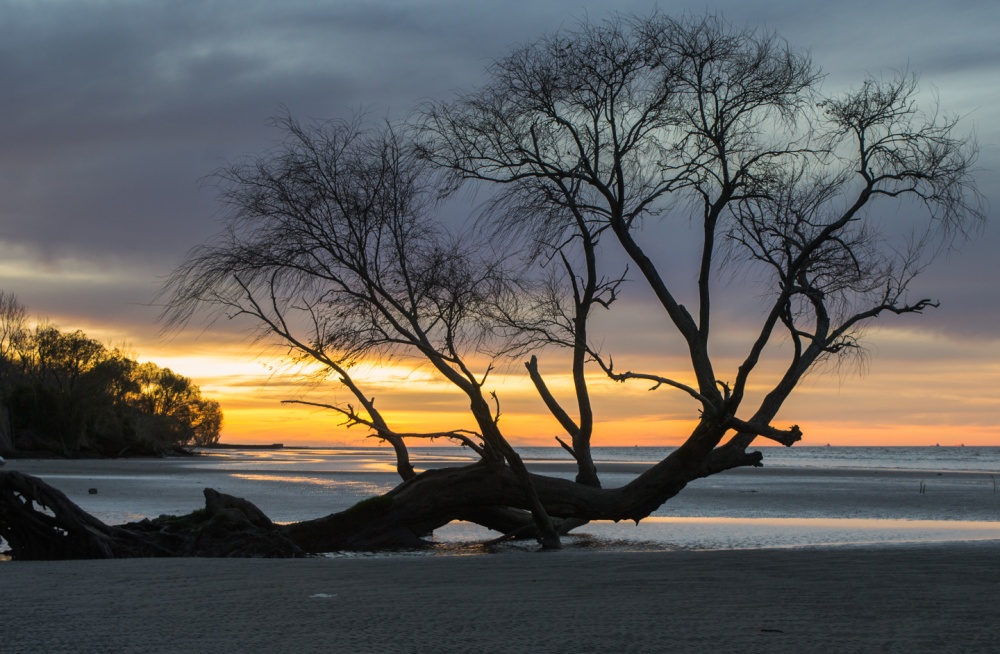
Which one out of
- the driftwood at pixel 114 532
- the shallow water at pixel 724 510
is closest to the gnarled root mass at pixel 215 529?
the driftwood at pixel 114 532

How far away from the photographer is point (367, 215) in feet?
53.5

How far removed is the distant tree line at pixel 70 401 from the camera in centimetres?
7919

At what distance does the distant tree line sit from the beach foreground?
68982mm

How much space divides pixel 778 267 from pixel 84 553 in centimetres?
1163

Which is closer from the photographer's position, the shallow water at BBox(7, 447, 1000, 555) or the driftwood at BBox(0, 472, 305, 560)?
the driftwood at BBox(0, 472, 305, 560)

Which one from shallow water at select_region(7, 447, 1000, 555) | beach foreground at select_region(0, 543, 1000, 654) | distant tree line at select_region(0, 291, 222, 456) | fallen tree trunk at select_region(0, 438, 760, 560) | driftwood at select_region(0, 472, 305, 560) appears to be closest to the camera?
beach foreground at select_region(0, 543, 1000, 654)

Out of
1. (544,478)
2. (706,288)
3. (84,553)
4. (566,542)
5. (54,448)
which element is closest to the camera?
(84,553)

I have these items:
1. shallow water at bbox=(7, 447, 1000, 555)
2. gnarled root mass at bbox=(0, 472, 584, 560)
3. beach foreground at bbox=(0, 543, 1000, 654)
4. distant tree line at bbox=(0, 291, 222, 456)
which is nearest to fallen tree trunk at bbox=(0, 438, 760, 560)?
gnarled root mass at bbox=(0, 472, 584, 560)

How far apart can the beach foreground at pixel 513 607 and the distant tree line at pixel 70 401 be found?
2716 inches

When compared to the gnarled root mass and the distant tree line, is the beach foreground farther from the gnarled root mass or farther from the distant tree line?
the distant tree line

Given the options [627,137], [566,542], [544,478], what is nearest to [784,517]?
[566,542]

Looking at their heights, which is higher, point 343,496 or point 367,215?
point 367,215

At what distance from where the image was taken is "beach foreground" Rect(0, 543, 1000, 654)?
6.02m

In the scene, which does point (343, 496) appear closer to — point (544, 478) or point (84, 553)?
point (544, 478)
